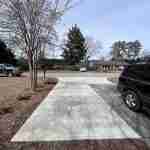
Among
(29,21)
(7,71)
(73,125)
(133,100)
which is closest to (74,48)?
(7,71)

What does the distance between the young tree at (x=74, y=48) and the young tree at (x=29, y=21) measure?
3275cm

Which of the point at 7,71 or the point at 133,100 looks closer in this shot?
the point at 133,100

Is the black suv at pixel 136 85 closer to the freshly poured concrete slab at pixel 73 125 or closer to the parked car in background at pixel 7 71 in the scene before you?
the freshly poured concrete slab at pixel 73 125

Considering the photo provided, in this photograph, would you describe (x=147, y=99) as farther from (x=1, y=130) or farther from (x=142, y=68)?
(x=1, y=130)

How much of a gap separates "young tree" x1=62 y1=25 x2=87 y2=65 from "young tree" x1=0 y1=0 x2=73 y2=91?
32748 mm

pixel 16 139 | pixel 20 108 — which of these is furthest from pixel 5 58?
pixel 16 139

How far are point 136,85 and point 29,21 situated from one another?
5997 millimetres

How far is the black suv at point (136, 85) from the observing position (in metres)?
4.16

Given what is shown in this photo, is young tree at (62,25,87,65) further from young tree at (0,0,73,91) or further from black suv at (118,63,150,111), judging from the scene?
black suv at (118,63,150,111)

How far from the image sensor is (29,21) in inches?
271

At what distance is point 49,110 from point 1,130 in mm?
1793

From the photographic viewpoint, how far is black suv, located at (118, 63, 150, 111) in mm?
4163

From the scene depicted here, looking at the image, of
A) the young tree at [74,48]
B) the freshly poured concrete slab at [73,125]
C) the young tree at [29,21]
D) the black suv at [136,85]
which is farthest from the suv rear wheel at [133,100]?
the young tree at [74,48]

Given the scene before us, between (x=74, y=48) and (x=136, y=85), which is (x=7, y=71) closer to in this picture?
(x=136, y=85)
